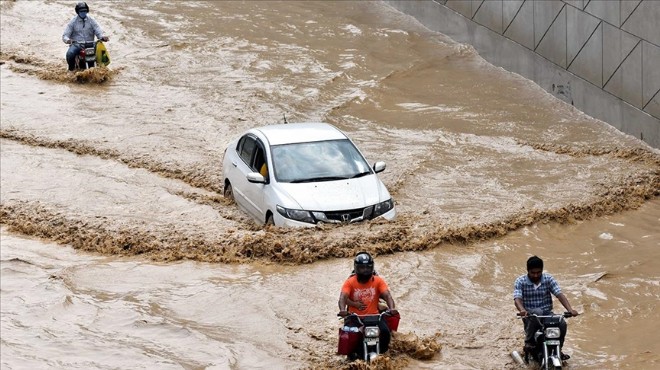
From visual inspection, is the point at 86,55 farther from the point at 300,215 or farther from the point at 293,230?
the point at 293,230

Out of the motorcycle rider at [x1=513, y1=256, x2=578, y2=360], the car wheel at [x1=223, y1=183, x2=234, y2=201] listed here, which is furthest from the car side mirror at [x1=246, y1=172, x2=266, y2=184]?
the motorcycle rider at [x1=513, y1=256, x2=578, y2=360]

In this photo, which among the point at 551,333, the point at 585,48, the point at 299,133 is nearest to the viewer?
the point at 551,333

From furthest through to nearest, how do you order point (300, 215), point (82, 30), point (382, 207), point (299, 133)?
1. point (82, 30)
2. point (299, 133)
3. point (382, 207)
4. point (300, 215)

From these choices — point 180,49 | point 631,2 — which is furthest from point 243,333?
point 180,49

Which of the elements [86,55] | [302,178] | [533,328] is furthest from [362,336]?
[86,55]

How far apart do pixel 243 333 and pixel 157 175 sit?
6.60 metres

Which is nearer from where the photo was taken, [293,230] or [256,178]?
[293,230]

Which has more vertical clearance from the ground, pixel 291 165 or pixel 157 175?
pixel 291 165

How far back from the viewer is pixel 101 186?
18594 mm

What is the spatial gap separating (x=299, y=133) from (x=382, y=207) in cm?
216

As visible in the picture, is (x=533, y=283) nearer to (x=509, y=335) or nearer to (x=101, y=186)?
(x=509, y=335)

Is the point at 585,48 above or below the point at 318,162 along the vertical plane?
above

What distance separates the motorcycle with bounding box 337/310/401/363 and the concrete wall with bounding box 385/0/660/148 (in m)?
9.60

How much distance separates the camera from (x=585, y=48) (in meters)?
21.5
